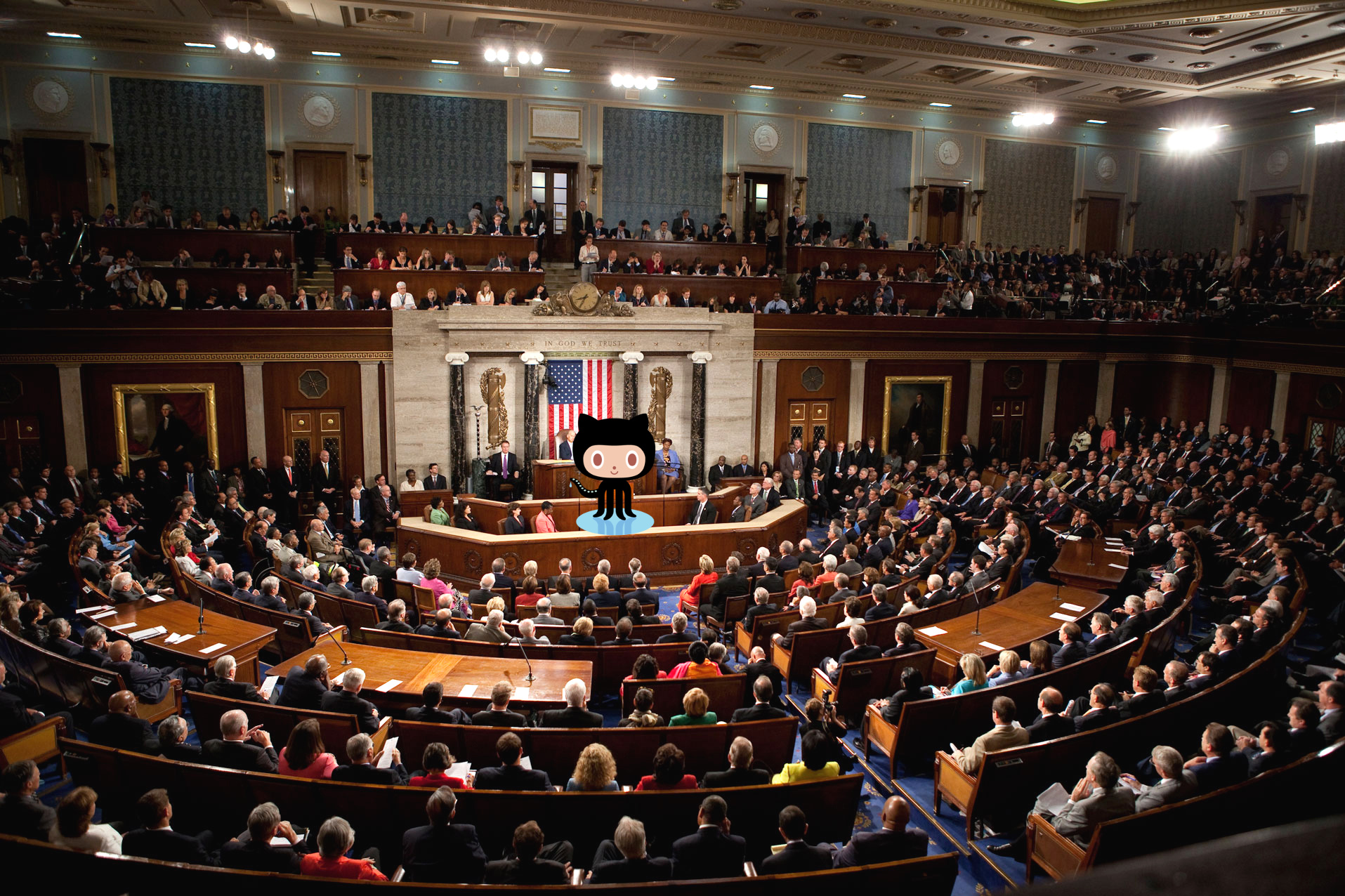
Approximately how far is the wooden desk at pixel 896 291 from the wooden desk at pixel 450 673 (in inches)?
516

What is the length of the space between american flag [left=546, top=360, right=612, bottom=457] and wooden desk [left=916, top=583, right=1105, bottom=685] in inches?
342

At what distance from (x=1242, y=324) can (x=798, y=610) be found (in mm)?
14427

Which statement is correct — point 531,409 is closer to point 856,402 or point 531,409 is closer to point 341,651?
point 856,402

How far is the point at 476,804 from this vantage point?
5.23 meters

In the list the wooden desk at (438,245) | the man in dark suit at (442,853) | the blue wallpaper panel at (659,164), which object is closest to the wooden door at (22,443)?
the wooden desk at (438,245)

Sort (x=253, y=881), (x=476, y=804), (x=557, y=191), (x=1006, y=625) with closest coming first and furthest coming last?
(x=253, y=881), (x=476, y=804), (x=1006, y=625), (x=557, y=191)

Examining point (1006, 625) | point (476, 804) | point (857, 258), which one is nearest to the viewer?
point (476, 804)

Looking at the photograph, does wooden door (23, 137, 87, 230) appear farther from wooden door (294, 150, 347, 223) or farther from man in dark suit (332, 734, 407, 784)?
man in dark suit (332, 734, 407, 784)

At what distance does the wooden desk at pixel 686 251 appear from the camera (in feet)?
62.4

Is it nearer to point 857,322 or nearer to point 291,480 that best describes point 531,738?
point 291,480

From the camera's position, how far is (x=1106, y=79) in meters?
19.8

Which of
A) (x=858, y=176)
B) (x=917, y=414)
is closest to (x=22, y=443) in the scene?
(x=917, y=414)

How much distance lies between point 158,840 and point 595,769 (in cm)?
242

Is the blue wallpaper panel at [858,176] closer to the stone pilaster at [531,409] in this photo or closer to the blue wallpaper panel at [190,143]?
the stone pilaster at [531,409]
